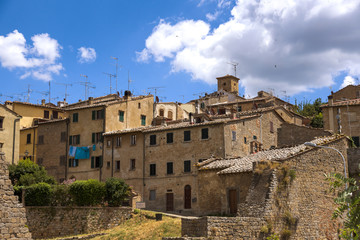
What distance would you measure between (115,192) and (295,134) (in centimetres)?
2237

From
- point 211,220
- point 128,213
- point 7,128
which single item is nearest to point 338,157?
point 211,220

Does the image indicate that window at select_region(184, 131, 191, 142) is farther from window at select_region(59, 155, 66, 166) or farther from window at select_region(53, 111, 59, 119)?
window at select_region(53, 111, 59, 119)

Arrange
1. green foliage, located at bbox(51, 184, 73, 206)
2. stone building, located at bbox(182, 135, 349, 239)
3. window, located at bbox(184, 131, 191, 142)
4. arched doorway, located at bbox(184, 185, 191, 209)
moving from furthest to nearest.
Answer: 1. window, located at bbox(184, 131, 191, 142)
2. arched doorway, located at bbox(184, 185, 191, 209)
3. green foliage, located at bbox(51, 184, 73, 206)
4. stone building, located at bbox(182, 135, 349, 239)

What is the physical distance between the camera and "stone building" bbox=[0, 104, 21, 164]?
185ft

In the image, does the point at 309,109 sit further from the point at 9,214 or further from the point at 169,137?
the point at 9,214

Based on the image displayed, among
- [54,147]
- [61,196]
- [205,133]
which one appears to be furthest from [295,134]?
[54,147]

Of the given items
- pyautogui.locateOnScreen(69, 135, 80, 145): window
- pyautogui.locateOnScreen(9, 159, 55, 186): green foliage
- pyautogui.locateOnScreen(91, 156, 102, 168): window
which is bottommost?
pyautogui.locateOnScreen(9, 159, 55, 186): green foliage

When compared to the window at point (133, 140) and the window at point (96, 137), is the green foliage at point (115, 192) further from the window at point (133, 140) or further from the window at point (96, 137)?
the window at point (96, 137)

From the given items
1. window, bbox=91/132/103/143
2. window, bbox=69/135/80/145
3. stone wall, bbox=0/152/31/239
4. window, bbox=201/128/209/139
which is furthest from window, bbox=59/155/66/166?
stone wall, bbox=0/152/31/239

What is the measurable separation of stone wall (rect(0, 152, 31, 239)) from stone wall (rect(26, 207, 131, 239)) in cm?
2724

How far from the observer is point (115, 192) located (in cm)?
4738

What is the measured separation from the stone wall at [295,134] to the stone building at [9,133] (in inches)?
1252

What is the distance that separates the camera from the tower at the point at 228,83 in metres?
101

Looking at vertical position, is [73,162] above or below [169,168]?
above
